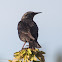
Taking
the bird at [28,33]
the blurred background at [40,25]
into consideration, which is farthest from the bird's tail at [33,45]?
the blurred background at [40,25]

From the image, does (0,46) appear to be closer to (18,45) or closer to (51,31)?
(18,45)

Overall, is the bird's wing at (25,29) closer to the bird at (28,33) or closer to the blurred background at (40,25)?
the bird at (28,33)

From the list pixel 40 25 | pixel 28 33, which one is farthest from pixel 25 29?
pixel 40 25

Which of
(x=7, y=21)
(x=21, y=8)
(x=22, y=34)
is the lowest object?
(x=22, y=34)

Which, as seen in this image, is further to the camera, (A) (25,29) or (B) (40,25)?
(B) (40,25)

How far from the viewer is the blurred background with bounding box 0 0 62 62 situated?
1346 mm

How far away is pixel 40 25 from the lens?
1.36m

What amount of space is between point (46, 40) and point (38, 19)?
8.8 inches

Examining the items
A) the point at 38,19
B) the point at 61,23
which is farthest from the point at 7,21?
the point at 61,23

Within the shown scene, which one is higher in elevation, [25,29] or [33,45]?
[25,29]

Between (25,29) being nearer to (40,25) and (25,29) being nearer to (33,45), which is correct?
(33,45)

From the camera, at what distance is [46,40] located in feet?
4.42

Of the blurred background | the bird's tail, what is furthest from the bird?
the blurred background

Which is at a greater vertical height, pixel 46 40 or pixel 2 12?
pixel 2 12
